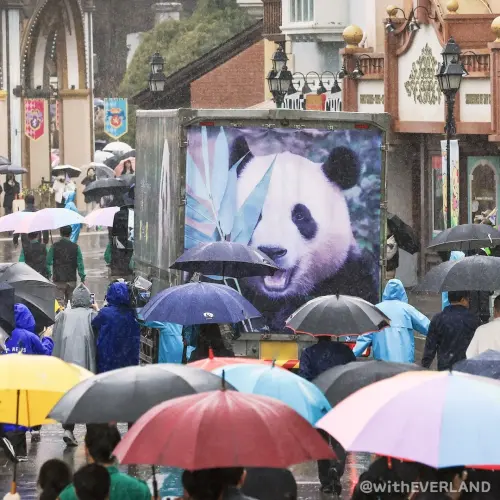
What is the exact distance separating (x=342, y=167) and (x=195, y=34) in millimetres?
46309

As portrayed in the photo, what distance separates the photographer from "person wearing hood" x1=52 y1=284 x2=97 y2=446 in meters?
15.7

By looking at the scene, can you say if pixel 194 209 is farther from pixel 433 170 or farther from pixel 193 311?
pixel 433 170

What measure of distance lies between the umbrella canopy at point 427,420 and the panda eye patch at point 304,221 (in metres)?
8.20

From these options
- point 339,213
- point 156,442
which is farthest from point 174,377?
point 339,213

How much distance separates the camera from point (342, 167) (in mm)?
17125

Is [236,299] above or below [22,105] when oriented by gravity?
below

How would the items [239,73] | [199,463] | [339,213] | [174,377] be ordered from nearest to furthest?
[199,463] → [174,377] → [339,213] → [239,73]

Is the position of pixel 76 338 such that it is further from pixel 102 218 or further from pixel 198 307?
pixel 102 218

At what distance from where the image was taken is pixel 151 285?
1906 centimetres

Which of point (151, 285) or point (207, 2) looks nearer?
point (151, 285)

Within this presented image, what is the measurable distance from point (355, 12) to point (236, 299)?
84.8 feet

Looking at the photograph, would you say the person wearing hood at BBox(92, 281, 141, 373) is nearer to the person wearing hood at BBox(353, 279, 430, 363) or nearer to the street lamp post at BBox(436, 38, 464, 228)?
the person wearing hood at BBox(353, 279, 430, 363)

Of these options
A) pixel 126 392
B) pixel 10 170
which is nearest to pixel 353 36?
pixel 10 170

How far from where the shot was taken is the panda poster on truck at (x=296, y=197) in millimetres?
17125
